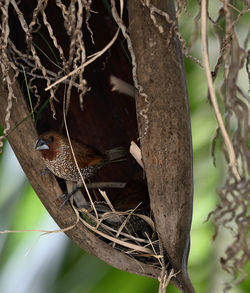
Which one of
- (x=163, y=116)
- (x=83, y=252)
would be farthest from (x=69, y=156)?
(x=83, y=252)

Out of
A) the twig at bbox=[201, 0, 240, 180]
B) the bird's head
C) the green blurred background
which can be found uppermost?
the twig at bbox=[201, 0, 240, 180]

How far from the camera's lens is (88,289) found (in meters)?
1.09

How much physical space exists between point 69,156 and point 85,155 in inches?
1.1

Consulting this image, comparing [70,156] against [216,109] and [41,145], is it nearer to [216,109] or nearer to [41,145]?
[41,145]

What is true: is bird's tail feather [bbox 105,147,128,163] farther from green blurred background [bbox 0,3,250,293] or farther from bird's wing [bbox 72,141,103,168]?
green blurred background [bbox 0,3,250,293]

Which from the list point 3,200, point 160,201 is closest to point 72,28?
point 160,201

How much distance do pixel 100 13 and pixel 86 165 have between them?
25 cm

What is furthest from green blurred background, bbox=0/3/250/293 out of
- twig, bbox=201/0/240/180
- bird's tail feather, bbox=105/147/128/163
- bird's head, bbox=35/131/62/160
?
twig, bbox=201/0/240/180

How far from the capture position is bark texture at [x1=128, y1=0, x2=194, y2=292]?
663 millimetres

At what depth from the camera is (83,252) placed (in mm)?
1143

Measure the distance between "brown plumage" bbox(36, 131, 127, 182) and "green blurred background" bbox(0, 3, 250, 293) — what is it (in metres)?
0.20

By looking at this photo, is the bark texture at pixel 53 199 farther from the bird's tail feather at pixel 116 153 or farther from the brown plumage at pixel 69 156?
the bird's tail feather at pixel 116 153

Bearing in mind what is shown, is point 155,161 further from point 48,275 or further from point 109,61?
point 48,275

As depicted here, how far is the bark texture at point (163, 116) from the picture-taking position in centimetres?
66
